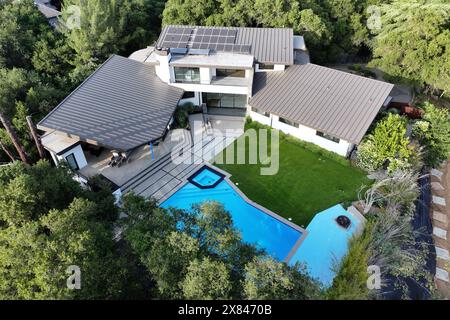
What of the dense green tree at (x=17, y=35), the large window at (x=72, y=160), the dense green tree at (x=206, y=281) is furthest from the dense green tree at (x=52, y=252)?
the dense green tree at (x=17, y=35)

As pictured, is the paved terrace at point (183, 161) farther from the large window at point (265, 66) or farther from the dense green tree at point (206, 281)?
the dense green tree at point (206, 281)

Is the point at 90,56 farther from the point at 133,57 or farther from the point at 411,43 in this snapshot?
the point at 411,43

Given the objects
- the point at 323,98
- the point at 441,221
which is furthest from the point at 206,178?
the point at 441,221

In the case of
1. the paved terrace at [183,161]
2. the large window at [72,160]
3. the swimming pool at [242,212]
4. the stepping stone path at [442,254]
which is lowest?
the stepping stone path at [442,254]

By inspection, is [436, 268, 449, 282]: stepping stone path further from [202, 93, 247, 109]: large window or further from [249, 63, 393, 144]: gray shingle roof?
[202, 93, 247, 109]: large window

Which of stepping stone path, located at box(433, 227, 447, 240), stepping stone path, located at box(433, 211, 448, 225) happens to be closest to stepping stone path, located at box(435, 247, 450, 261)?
stepping stone path, located at box(433, 227, 447, 240)

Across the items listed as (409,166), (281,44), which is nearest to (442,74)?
(409,166)

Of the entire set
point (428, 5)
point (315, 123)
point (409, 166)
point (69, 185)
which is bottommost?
point (409, 166)

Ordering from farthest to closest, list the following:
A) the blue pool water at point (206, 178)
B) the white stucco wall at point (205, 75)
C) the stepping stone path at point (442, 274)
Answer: the white stucco wall at point (205, 75) < the blue pool water at point (206, 178) < the stepping stone path at point (442, 274)
